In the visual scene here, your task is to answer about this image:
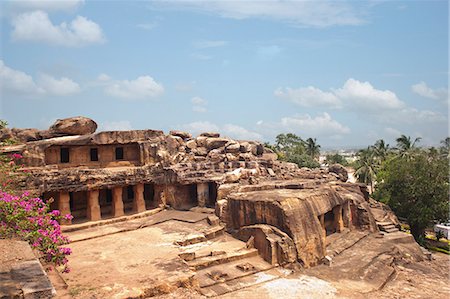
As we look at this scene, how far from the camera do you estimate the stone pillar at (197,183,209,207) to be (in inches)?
709

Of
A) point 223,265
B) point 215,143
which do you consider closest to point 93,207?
point 223,265

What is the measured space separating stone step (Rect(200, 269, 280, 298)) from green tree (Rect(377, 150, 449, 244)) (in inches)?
520

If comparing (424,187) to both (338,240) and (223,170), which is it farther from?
(223,170)

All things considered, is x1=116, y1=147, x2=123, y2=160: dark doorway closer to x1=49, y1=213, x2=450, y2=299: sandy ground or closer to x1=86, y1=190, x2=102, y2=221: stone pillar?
x1=86, y1=190, x2=102, y2=221: stone pillar

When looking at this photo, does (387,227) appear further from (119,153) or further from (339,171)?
(119,153)

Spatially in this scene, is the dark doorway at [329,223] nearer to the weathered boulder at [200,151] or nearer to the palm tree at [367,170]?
the weathered boulder at [200,151]


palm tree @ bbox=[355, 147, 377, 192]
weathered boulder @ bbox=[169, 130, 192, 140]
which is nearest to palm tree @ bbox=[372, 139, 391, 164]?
palm tree @ bbox=[355, 147, 377, 192]

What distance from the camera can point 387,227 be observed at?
1717cm

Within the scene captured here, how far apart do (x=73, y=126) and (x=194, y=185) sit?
6.94 metres

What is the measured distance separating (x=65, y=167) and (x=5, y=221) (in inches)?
381

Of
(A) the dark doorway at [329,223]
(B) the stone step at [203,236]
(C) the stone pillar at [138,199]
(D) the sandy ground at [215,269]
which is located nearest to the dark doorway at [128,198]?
(C) the stone pillar at [138,199]

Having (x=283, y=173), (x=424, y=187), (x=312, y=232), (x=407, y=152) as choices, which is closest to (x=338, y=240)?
(x=312, y=232)

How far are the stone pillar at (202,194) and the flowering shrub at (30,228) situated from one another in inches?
359

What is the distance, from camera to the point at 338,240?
14.8 metres
